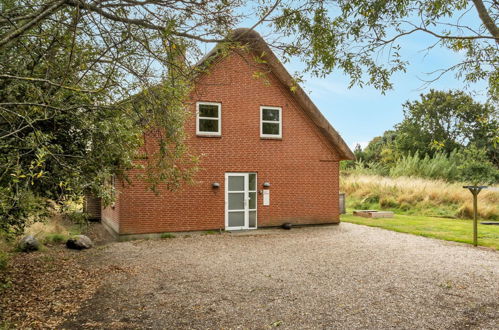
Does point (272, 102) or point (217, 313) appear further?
point (272, 102)

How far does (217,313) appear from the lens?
16.8 ft

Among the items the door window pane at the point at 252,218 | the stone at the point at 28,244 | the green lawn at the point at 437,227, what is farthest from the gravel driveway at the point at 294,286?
the door window pane at the point at 252,218

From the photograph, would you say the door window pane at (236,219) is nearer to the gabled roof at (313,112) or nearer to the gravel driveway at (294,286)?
the gravel driveway at (294,286)

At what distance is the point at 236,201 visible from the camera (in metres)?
12.9

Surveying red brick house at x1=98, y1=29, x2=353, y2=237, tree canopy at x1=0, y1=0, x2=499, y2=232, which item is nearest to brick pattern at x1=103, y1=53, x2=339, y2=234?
red brick house at x1=98, y1=29, x2=353, y2=237

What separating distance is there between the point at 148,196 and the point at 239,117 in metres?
3.92

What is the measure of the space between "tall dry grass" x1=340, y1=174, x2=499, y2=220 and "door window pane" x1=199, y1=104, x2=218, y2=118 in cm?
1064

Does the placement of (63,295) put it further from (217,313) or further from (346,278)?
(346,278)

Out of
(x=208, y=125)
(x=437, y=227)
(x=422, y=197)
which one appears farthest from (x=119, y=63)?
(x=422, y=197)

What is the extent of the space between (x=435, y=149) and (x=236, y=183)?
98.0 ft

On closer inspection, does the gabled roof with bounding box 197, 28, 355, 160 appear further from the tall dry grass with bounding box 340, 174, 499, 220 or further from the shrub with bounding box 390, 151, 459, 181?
the shrub with bounding box 390, 151, 459, 181

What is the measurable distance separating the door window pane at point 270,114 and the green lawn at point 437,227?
545cm

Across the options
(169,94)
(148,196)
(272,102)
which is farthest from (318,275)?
(272,102)

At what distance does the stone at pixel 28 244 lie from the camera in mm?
9492
